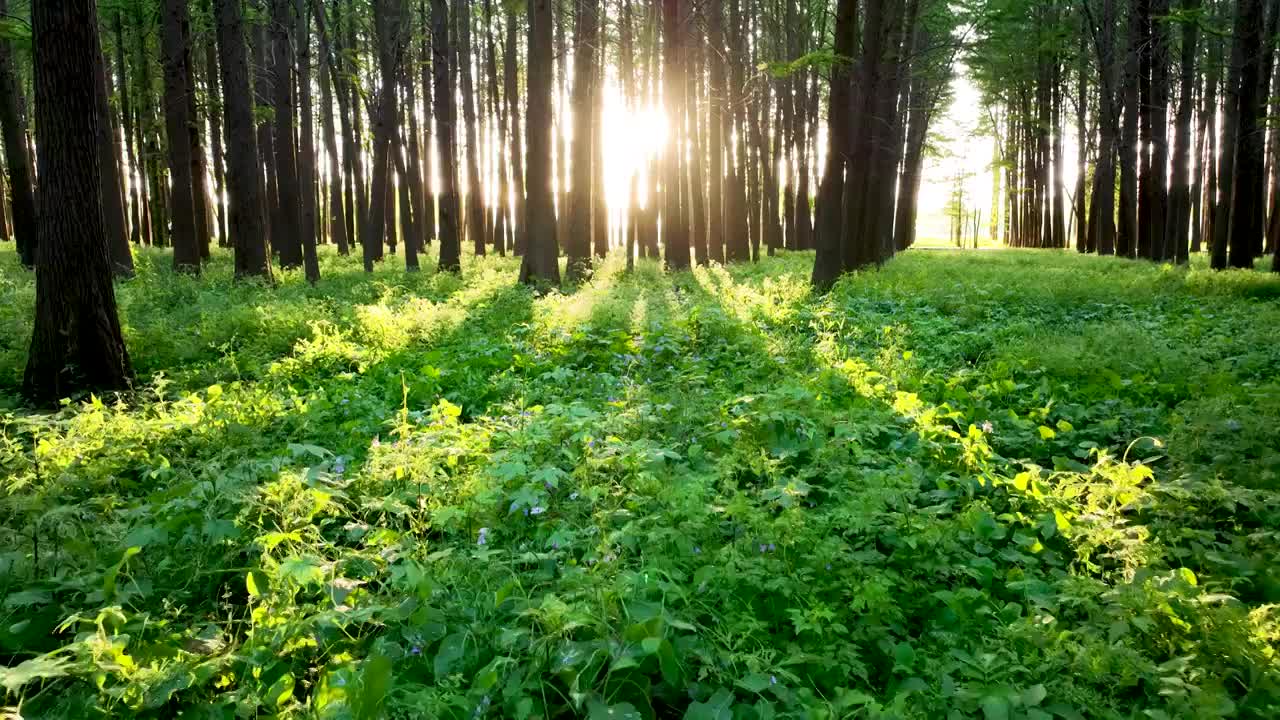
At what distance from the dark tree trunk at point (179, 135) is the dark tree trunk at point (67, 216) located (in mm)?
10746

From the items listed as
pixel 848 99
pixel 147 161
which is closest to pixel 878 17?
pixel 848 99

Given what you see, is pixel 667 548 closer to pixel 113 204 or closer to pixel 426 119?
pixel 113 204

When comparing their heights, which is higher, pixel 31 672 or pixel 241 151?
pixel 241 151

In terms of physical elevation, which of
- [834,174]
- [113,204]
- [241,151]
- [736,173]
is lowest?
[113,204]

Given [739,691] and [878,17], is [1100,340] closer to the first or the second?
[739,691]

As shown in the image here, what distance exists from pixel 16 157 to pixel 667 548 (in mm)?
20003

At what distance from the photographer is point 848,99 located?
49.8 feet

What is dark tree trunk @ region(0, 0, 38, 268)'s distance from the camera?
16172 millimetres

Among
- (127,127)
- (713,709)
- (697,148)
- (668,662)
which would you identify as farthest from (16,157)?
(713,709)

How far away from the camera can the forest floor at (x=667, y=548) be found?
8.25 feet

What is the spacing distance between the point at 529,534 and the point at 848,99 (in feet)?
45.7

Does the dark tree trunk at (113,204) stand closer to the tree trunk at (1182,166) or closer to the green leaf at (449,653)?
the green leaf at (449,653)

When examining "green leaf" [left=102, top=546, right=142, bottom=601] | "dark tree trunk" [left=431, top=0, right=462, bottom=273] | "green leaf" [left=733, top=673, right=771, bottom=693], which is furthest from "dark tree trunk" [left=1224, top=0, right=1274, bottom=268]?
"green leaf" [left=102, top=546, right=142, bottom=601]

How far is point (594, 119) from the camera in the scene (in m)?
25.2
